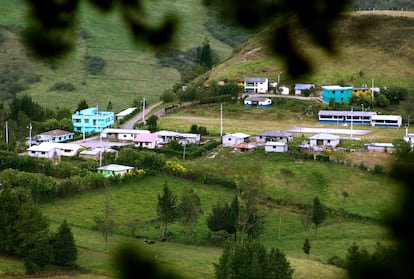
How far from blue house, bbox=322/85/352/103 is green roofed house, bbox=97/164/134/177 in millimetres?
12534

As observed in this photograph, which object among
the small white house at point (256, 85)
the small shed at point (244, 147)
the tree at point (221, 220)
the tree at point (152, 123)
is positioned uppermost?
the small white house at point (256, 85)

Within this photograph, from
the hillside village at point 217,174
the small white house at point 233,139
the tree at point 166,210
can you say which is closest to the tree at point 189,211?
the hillside village at point 217,174

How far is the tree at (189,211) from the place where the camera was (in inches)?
714

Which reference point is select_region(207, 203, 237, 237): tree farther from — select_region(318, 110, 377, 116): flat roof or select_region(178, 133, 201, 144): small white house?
select_region(318, 110, 377, 116): flat roof

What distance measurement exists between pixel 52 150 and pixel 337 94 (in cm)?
1327

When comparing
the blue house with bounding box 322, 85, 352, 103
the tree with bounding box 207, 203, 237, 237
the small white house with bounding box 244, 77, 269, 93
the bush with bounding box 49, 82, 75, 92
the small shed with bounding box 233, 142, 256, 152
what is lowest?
the tree with bounding box 207, 203, 237, 237

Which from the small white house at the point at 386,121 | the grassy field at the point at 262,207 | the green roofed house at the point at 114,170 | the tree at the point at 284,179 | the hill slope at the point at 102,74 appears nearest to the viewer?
the grassy field at the point at 262,207

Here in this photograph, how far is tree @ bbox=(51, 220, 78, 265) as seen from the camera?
16.0 m

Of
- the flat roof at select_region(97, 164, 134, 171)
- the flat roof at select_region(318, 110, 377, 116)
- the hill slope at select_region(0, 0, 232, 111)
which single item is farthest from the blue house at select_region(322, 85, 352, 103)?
the flat roof at select_region(97, 164, 134, 171)

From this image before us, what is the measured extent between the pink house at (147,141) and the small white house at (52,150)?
6.64 feet

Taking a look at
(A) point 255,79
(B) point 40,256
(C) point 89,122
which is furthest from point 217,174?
(A) point 255,79

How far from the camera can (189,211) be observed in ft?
59.6

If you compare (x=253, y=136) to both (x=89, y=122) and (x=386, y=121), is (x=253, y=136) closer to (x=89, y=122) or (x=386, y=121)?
(x=386, y=121)

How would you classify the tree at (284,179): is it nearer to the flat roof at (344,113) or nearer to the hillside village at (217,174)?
the hillside village at (217,174)
